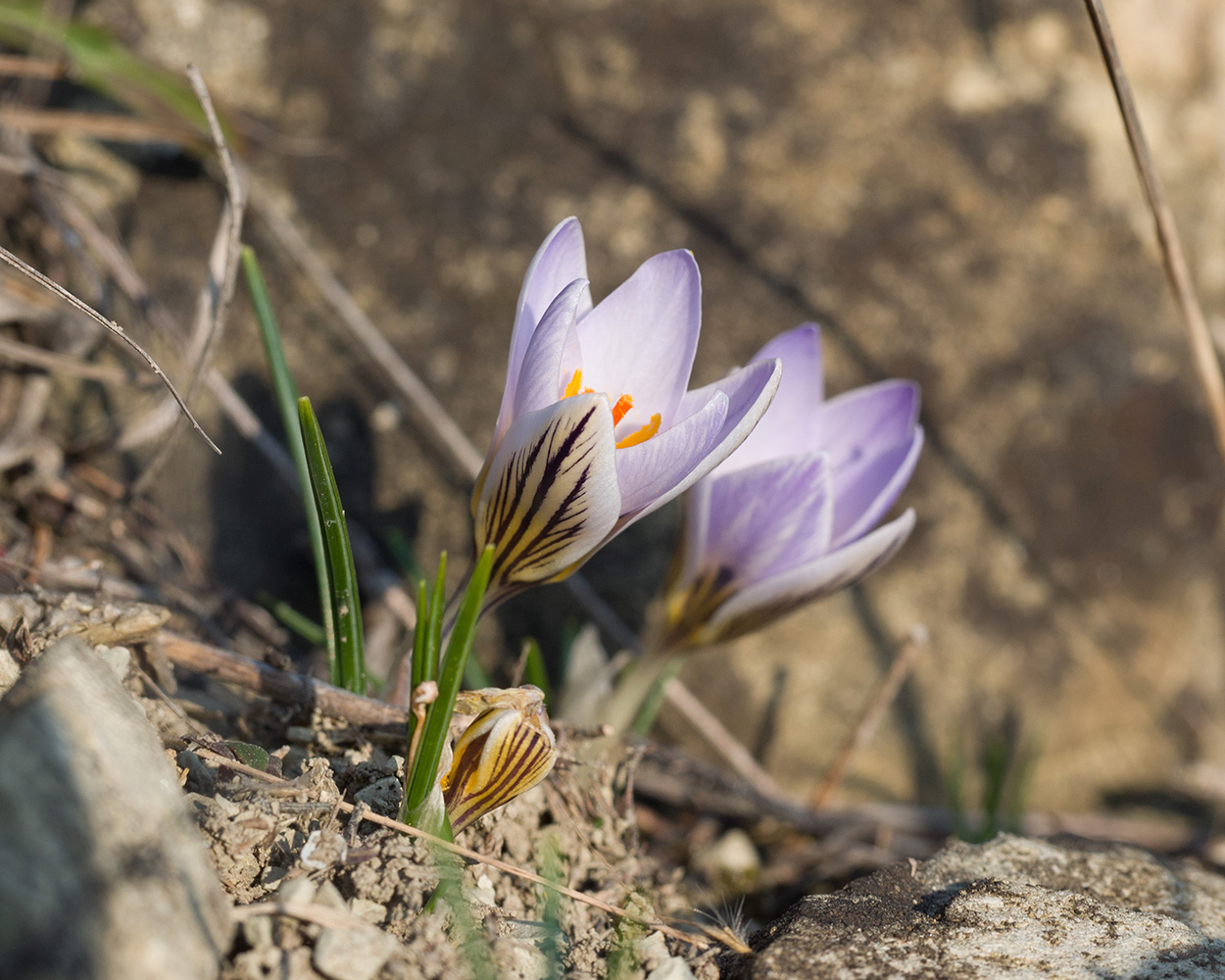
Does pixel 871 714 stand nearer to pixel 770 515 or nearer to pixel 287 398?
pixel 770 515

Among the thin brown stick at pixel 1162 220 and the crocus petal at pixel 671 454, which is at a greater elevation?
the thin brown stick at pixel 1162 220


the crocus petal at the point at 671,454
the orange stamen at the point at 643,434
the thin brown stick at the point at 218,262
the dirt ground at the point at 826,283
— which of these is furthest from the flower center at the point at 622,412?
the dirt ground at the point at 826,283

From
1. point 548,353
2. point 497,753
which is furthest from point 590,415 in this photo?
point 497,753

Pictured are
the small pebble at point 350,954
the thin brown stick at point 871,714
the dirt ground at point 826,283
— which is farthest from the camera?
the dirt ground at point 826,283

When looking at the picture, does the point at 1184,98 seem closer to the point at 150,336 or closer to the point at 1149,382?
the point at 1149,382

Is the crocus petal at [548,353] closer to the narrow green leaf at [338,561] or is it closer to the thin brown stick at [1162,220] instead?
the narrow green leaf at [338,561]
